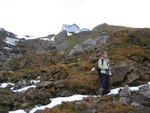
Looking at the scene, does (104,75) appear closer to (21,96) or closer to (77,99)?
(77,99)

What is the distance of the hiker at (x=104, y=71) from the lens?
18.9m

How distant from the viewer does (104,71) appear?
19.2 meters

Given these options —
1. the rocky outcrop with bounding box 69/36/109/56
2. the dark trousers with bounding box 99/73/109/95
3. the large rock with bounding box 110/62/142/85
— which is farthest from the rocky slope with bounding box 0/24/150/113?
the rocky outcrop with bounding box 69/36/109/56

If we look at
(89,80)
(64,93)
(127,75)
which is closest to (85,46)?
(89,80)

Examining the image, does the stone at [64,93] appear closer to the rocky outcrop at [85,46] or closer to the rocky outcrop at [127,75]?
the rocky outcrop at [127,75]

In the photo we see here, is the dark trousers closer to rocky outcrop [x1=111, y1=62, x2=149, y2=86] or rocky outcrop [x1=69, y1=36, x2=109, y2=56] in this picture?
rocky outcrop [x1=111, y1=62, x2=149, y2=86]

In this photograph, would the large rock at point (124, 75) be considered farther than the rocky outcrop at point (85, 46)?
No

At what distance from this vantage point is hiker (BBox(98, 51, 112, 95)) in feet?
62.1

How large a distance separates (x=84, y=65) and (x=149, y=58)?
6546mm

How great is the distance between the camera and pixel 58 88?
74.3ft

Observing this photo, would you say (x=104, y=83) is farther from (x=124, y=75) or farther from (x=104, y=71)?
(x=124, y=75)

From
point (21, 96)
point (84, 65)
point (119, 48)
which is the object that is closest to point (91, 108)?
point (21, 96)

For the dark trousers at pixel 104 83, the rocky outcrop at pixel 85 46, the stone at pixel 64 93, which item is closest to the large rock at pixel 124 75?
the dark trousers at pixel 104 83

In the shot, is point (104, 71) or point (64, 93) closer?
point (104, 71)
